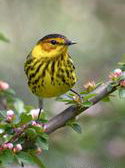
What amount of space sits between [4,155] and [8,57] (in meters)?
5.03

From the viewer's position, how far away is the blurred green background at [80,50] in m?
5.21

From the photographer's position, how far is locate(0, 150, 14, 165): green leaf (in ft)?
8.65

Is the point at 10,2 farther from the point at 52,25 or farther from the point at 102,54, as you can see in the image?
the point at 102,54

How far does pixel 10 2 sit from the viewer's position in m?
7.69

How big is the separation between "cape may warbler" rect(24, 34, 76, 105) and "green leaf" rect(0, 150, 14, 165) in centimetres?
132

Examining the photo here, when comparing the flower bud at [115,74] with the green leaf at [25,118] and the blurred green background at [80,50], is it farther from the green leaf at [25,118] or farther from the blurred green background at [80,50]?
the blurred green background at [80,50]

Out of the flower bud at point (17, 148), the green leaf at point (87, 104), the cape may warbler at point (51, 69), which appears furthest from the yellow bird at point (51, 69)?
the flower bud at point (17, 148)

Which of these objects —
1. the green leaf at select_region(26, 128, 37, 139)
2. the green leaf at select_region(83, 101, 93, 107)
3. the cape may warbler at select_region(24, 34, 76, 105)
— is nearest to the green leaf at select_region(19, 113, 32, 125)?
the green leaf at select_region(26, 128, 37, 139)

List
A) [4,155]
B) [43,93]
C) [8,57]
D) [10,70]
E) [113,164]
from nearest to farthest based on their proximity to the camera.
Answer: [4,155] < [43,93] < [113,164] < [10,70] < [8,57]

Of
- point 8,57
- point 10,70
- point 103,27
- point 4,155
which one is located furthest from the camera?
point 103,27

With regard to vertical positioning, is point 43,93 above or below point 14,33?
above

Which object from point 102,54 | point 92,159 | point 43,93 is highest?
point 43,93

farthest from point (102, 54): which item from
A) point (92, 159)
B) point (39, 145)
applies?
point (39, 145)

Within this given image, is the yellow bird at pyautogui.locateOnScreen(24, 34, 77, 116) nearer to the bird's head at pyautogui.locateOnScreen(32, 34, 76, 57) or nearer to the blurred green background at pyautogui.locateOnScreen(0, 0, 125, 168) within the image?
the bird's head at pyautogui.locateOnScreen(32, 34, 76, 57)
